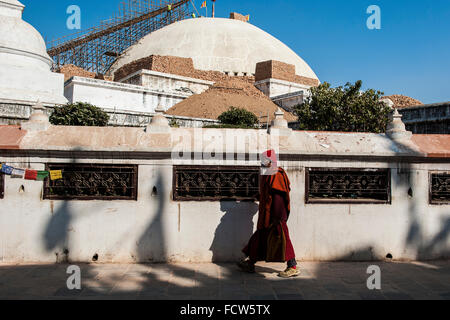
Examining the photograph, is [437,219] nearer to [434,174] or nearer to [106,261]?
[434,174]

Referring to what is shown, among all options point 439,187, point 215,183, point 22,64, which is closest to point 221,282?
point 215,183

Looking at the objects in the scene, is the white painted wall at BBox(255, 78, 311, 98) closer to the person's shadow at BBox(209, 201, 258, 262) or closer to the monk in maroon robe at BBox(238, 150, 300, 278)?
the person's shadow at BBox(209, 201, 258, 262)

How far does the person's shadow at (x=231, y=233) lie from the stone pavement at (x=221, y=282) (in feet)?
0.54

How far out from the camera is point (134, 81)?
30.9 metres

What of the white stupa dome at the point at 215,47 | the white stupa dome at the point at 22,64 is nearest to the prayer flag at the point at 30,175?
the white stupa dome at the point at 22,64

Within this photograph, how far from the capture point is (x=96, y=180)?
475 cm

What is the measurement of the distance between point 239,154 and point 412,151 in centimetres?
236

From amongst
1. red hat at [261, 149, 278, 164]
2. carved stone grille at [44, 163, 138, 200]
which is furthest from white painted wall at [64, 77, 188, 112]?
red hat at [261, 149, 278, 164]

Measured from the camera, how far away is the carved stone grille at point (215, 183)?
4.78 metres

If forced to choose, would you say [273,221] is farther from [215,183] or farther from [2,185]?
[2,185]

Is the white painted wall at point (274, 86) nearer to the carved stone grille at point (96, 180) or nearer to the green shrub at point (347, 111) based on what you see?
the green shrub at point (347, 111)
